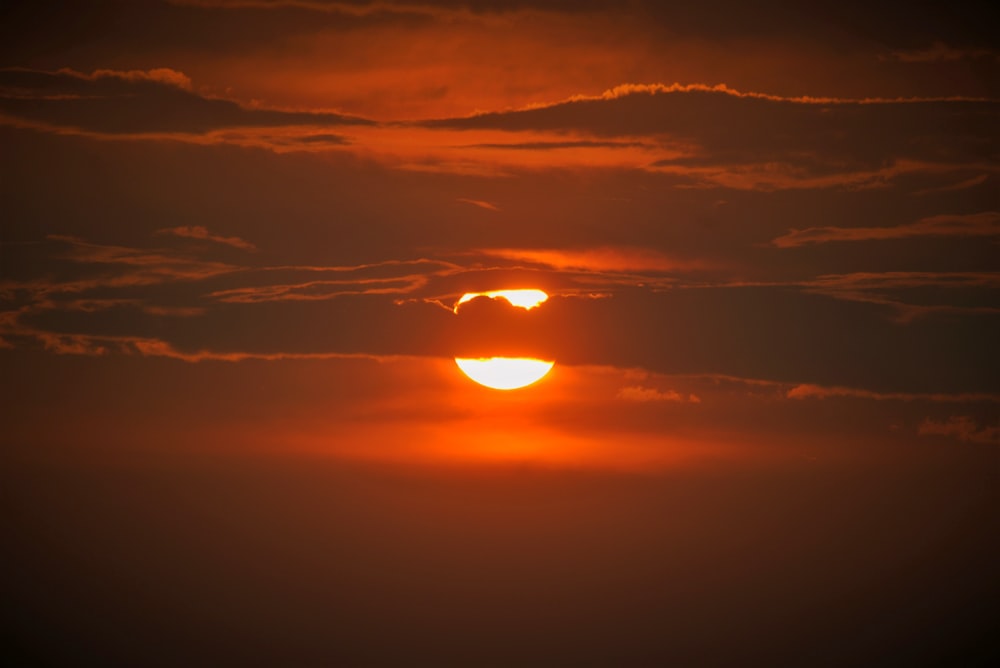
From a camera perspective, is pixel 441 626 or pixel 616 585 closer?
pixel 616 585

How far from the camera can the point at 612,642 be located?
7712 cm

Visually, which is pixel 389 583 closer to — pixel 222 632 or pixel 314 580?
pixel 314 580

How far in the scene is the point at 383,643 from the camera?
8019 centimetres

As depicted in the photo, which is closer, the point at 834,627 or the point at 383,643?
the point at 834,627

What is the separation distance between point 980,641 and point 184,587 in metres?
38.0

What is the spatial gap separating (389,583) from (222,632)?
8792mm

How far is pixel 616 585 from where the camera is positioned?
73.2m

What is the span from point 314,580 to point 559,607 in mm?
11925

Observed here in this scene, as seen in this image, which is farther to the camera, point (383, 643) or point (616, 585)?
point (383, 643)

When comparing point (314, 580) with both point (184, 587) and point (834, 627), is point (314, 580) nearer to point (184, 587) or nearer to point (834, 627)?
point (184, 587)

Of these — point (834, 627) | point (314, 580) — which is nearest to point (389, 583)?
point (314, 580)

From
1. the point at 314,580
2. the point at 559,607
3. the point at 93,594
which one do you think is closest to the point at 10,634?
the point at 93,594

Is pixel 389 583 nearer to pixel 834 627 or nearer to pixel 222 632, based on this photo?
pixel 222 632

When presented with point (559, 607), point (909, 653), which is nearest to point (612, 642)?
point (559, 607)
